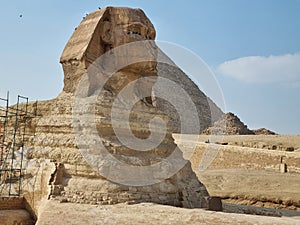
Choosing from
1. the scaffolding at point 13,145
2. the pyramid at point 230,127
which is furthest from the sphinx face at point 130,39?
the pyramid at point 230,127

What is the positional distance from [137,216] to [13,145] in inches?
A: 190

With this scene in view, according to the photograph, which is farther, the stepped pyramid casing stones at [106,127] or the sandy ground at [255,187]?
the sandy ground at [255,187]

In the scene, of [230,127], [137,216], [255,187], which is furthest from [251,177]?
[230,127]

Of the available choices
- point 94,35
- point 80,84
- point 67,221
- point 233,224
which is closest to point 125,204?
point 67,221

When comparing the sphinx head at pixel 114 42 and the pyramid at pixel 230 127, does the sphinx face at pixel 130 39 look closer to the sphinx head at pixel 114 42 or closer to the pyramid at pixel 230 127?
the sphinx head at pixel 114 42

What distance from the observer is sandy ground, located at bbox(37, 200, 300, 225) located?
5562 mm

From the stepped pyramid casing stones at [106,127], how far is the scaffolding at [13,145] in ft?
1.63

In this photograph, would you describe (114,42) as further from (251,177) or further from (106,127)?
(251,177)

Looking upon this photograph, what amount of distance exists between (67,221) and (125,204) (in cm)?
108

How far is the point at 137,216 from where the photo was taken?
640 centimetres

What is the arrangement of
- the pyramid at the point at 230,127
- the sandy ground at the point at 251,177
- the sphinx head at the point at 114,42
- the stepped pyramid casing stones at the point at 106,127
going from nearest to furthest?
1. the stepped pyramid casing stones at the point at 106,127
2. the sphinx head at the point at 114,42
3. the sandy ground at the point at 251,177
4. the pyramid at the point at 230,127

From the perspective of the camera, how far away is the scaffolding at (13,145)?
927 cm

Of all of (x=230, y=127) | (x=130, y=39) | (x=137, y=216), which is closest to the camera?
(x=137, y=216)

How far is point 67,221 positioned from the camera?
22.0ft
